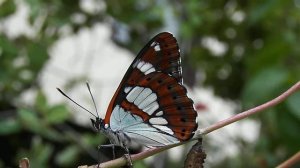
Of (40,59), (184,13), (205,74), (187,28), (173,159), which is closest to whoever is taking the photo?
(40,59)

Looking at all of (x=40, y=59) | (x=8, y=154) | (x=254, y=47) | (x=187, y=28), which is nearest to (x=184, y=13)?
(x=187, y=28)

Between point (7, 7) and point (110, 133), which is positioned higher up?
point (7, 7)

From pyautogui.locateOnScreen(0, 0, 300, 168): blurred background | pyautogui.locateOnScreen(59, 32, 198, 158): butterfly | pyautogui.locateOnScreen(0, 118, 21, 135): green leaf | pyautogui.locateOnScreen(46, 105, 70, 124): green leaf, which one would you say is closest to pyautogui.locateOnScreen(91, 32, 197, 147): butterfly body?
pyautogui.locateOnScreen(59, 32, 198, 158): butterfly

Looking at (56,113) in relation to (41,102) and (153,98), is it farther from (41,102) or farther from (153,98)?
(153,98)

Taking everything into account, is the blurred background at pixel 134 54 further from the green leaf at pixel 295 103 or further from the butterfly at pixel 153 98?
the butterfly at pixel 153 98

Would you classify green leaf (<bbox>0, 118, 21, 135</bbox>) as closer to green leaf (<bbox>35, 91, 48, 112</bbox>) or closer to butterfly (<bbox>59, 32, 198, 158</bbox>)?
green leaf (<bbox>35, 91, 48, 112</bbox>)

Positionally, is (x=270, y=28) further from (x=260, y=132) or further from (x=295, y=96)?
(x=295, y=96)

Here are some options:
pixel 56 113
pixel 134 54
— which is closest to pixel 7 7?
pixel 56 113
